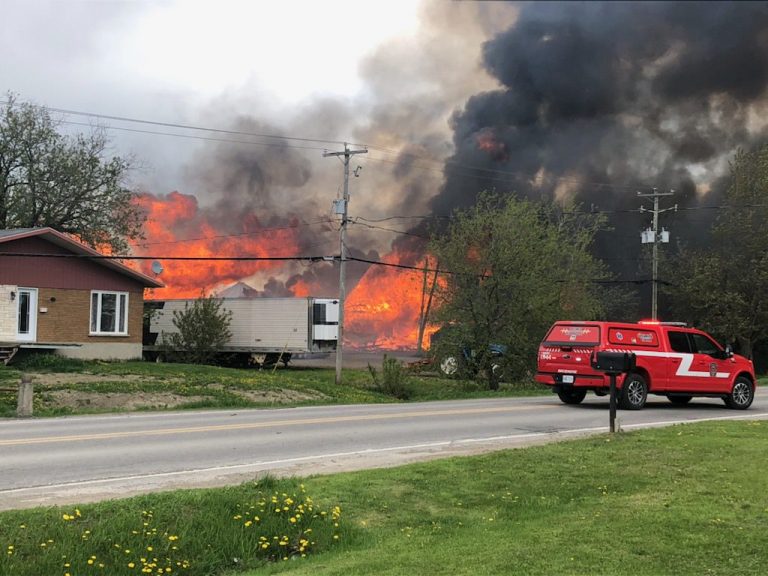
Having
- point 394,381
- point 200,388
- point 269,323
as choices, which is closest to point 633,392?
point 394,381

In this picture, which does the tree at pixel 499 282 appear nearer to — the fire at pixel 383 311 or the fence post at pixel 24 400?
the fence post at pixel 24 400

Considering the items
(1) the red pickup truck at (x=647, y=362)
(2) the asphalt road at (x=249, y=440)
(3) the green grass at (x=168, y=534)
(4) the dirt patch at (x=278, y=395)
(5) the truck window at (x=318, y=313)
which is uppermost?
(5) the truck window at (x=318, y=313)

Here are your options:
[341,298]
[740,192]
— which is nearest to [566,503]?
[341,298]

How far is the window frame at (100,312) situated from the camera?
31.4m

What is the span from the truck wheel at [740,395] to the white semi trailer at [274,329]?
21850 mm

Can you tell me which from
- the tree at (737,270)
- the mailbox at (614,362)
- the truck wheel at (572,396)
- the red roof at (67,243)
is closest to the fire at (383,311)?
the tree at (737,270)

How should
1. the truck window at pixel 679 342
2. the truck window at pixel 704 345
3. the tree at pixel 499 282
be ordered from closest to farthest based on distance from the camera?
the truck window at pixel 679 342 < the truck window at pixel 704 345 < the tree at pixel 499 282

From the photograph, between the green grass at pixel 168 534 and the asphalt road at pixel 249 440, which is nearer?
the green grass at pixel 168 534

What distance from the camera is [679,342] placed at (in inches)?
712

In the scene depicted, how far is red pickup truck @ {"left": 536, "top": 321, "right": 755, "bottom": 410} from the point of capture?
17484mm

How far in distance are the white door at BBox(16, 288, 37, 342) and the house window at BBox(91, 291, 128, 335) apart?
8.32 ft

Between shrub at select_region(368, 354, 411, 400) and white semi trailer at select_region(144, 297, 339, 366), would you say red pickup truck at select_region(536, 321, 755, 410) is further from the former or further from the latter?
white semi trailer at select_region(144, 297, 339, 366)

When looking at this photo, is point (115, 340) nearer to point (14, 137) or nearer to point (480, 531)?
point (14, 137)

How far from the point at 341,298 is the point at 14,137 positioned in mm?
21959
